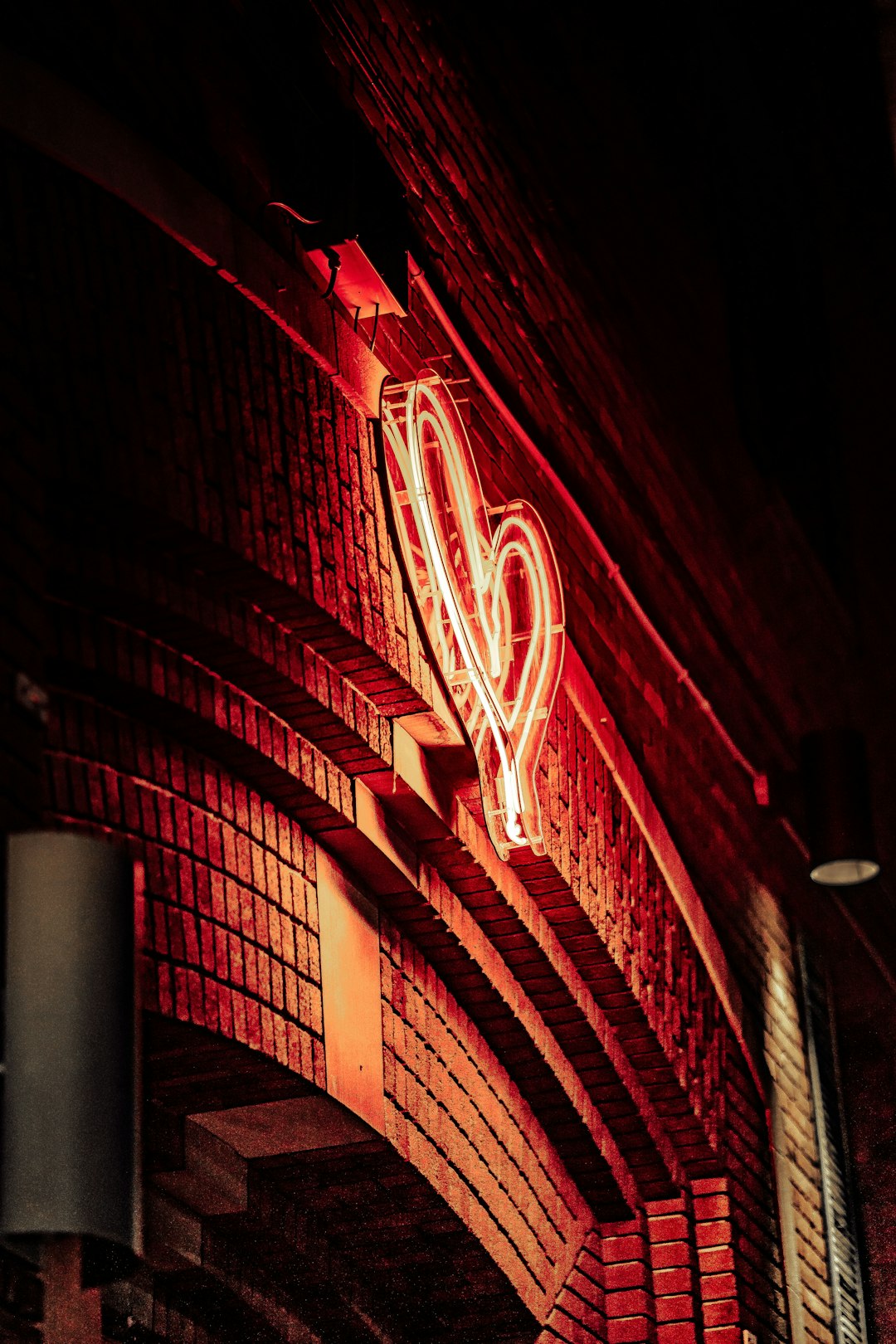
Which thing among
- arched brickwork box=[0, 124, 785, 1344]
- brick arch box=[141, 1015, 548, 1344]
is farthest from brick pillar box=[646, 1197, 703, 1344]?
brick arch box=[141, 1015, 548, 1344]

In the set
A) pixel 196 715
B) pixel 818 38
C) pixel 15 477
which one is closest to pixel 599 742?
pixel 196 715

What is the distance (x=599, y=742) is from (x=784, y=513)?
4.01 m

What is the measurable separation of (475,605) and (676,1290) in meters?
2.48

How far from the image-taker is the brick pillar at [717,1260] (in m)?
5.94

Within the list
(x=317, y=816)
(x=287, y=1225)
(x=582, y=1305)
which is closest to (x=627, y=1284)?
(x=582, y=1305)

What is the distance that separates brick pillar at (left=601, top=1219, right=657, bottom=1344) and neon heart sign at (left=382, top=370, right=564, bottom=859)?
68.0 inches

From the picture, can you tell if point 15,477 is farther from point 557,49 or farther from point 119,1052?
point 557,49

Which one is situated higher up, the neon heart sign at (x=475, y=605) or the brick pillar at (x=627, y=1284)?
the neon heart sign at (x=475, y=605)

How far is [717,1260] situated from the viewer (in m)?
6.03

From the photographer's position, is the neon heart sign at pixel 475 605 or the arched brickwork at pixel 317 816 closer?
the arched brickwork at pixel 317 816

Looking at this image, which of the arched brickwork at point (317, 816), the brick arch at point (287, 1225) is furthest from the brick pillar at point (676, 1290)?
the brick arch at point (287, 1225)

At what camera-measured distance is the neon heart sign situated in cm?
470

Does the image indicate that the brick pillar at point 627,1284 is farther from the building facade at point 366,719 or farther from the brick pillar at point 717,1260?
the brick pillar at point 717,1260

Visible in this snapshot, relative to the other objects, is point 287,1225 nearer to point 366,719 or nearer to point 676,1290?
point 366,719
